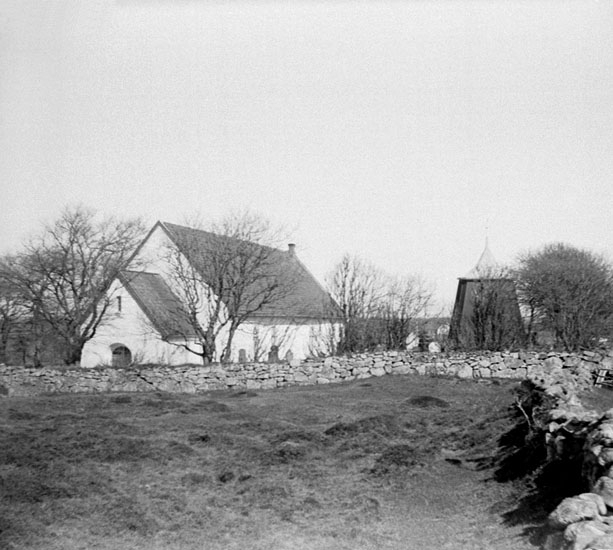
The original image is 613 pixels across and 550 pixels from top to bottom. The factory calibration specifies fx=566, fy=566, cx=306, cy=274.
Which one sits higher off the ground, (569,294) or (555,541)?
(569,294)

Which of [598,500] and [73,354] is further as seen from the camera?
[73,354]

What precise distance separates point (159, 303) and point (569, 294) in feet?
84.9

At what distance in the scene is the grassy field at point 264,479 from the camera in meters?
7.68

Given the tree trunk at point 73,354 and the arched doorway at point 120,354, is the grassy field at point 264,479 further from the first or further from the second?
the tree trunk at point 73,354

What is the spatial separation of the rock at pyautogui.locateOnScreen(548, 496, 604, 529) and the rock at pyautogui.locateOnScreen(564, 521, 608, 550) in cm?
21

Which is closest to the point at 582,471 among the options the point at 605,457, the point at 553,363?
the point at 605,457

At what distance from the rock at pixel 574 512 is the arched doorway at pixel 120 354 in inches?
1219

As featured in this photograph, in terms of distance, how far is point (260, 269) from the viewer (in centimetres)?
3381

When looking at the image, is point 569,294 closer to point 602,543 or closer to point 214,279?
point 214,279

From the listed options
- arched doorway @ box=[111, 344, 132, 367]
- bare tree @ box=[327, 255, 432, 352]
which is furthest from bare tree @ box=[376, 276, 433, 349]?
arched doorway @ box=[111, 344, 132, 367]

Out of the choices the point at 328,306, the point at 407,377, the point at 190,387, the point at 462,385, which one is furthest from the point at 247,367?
the point at 328,306

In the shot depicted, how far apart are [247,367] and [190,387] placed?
8.40 feet

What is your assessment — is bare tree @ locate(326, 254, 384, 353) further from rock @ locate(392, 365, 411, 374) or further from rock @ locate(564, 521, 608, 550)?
rock @ locate(564, 521, 608, 550)

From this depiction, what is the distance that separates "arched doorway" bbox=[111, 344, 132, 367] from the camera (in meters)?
34.0
